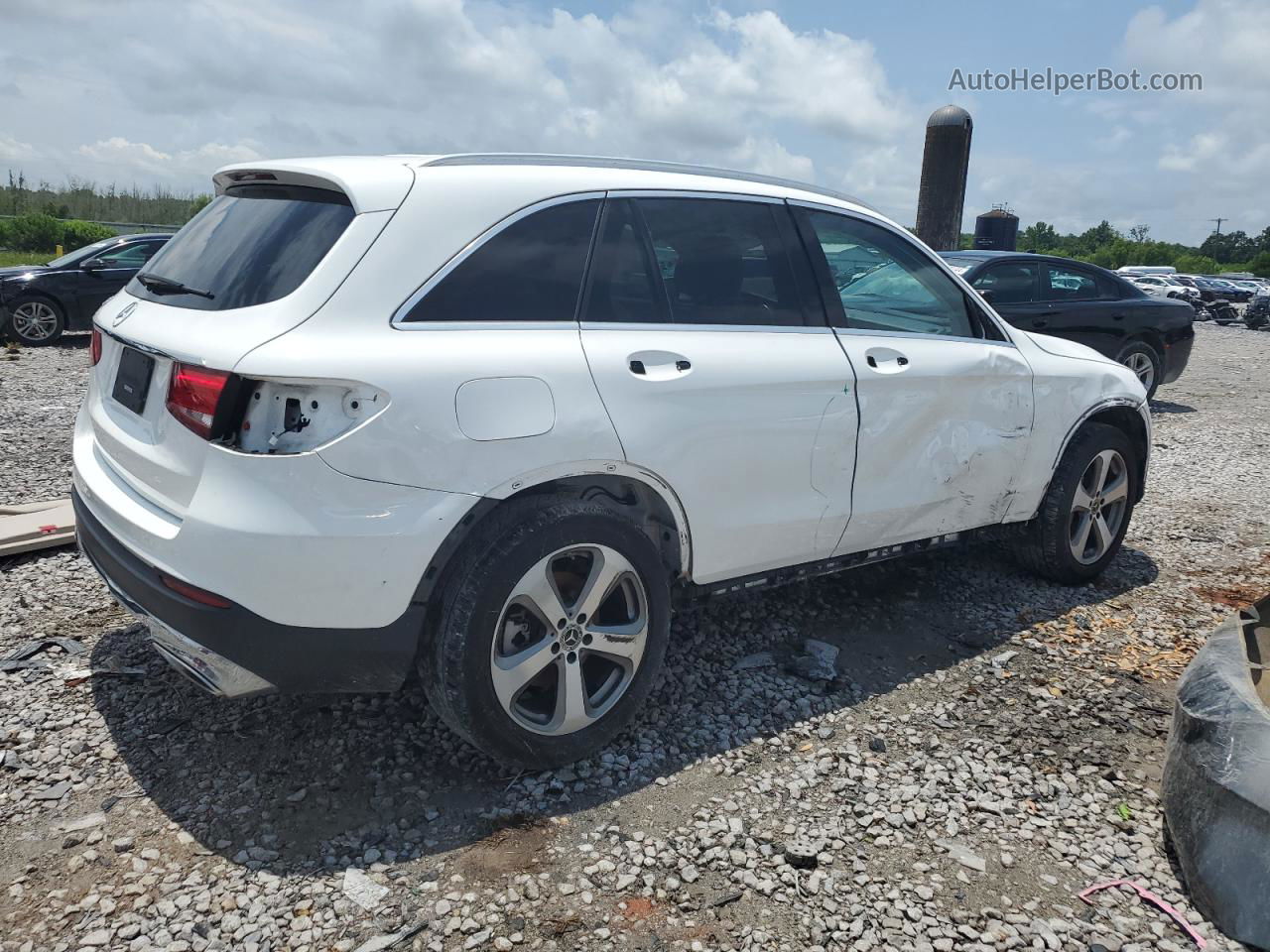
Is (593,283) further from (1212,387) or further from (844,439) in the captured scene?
(1212,387)

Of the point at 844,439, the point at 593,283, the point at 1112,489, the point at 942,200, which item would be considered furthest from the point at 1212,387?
the point at 593,283

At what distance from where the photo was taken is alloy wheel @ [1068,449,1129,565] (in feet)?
15.7

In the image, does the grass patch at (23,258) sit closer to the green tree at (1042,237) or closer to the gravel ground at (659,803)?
the gravel ground at (659,803)

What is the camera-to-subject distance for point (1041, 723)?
11.8ft

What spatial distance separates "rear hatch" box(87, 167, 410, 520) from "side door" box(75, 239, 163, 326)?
1093 centimetres

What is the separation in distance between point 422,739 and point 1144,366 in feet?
32.3

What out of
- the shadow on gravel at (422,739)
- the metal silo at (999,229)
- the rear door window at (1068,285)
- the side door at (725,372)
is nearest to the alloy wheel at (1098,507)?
the shadow on gravel at (422,739)

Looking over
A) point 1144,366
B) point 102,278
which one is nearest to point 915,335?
point 1144,366

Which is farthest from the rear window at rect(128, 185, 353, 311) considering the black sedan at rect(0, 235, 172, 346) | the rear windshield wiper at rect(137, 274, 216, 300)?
the black sedan at rect(0, 235, 172, 346)

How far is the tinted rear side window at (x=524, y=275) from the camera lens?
2.80m

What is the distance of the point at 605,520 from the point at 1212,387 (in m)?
13.6

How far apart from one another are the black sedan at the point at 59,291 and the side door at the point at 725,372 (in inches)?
442

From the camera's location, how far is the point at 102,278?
1290cm

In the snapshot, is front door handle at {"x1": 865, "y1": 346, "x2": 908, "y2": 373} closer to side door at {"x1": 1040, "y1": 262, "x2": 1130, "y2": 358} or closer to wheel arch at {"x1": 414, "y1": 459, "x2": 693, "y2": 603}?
wheel arch at {"x1": 414, "y1": 459, "x2": 693, "y2": 603}
